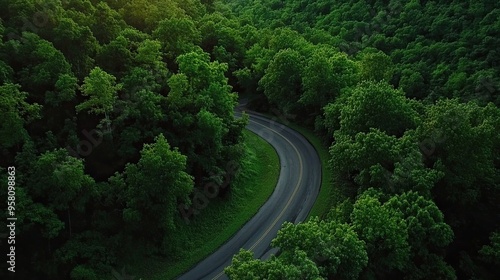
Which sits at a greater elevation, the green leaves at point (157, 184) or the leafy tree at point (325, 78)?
the leafy tree at point (325, 78)

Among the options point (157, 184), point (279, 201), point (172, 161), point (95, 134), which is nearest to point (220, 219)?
point (279, 201)

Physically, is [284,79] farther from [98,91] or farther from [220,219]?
[98,91]

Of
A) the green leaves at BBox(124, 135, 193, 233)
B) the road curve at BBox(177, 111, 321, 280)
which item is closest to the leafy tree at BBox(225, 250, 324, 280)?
the road curve at BBox(177, 111, 321, 280)

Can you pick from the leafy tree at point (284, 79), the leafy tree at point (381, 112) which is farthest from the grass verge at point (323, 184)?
the leafy tree at point (381, 112)

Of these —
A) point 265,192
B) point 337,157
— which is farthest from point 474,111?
point 265,192

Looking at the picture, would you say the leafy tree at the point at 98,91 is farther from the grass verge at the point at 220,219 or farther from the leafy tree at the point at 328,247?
the leafy tree at the point at 328,247

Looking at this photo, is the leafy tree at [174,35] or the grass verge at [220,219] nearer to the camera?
the grass verge at [220,219]

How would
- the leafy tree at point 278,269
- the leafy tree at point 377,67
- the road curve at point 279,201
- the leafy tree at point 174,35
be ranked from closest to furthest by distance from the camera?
the leafy tree at point 278,269 < the road curve at point 279,201 < the leafy tree at point 174,35 < the leafy tree at point 377,67

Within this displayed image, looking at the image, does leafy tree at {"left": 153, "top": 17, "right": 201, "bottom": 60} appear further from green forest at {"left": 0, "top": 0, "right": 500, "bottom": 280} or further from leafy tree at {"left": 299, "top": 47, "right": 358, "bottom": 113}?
leafy tree at {"left": 299, "top": 47, "right": 358, "bottom": 113}
